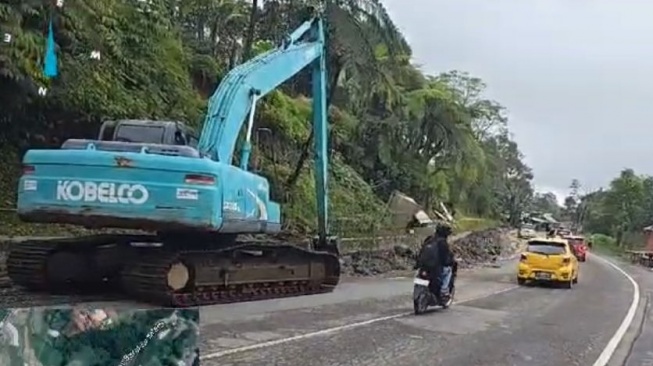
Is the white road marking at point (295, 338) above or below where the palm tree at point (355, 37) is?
Result: below

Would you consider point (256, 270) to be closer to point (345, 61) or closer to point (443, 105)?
point (345, 61)

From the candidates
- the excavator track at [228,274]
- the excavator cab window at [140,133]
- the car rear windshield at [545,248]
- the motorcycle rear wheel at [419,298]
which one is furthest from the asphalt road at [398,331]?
the car rear windshield at [545,248]

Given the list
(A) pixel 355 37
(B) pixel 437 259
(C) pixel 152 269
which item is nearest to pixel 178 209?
(C) pixel 152 269

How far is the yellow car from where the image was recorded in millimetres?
26969

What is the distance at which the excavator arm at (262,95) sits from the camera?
13.7 meters

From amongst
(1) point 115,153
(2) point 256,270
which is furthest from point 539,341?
(1) point 115,153

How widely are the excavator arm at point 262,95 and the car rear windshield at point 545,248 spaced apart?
1229 cm

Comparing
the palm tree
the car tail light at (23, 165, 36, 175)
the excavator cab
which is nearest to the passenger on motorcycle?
the excavator cab

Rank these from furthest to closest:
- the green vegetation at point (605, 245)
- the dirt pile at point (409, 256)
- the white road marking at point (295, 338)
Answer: the green vegetation at point (605, 245), the dirt pile at point (409, 256), the white road marking at point (295, 338)

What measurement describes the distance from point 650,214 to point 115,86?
7878 centimetres

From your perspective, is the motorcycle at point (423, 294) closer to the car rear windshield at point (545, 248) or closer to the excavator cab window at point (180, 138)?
the excavator cab window at point (180, 138)

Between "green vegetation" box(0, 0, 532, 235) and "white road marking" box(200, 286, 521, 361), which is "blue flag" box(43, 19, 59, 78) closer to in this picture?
"green vegetation" box(0, 0, 532, 235)

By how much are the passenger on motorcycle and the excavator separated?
6.92ft

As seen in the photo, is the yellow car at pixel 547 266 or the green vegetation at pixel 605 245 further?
the green vegetation at pixel 605 245
